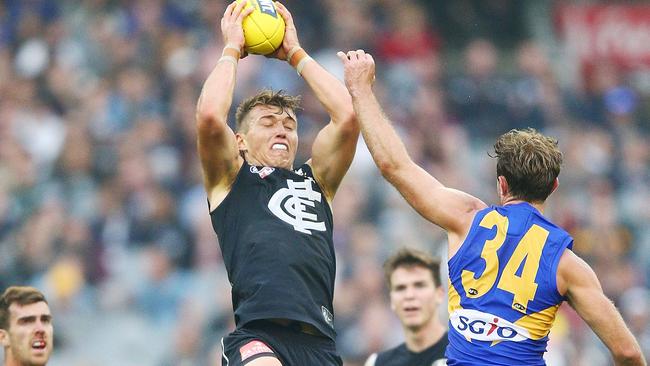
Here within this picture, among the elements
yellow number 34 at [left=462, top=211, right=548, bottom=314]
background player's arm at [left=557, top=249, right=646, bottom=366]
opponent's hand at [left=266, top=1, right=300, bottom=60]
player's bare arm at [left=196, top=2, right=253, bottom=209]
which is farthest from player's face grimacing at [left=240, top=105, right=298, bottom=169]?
background player's arm at [left=557, top=249, right=646, bottom=366]

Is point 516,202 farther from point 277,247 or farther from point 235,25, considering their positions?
point 235,25

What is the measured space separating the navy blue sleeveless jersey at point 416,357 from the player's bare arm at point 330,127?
1.90 m

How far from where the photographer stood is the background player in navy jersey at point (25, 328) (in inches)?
299

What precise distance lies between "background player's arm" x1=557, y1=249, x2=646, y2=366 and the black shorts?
1420mm

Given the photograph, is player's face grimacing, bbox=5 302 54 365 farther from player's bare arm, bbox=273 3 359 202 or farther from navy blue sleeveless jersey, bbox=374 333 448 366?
navy blue sleeveless jersey, bbox=374 333 448 366

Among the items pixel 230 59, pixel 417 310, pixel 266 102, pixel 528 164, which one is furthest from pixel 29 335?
pixel 528 164

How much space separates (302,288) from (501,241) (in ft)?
3.88

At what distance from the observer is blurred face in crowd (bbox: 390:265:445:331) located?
8.28 m

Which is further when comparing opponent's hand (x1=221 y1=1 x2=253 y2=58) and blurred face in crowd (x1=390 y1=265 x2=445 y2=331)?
blurred face in crowd (x1=390 y1=265 x2=445 y2=331)

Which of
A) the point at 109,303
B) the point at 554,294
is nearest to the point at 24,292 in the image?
the point at 554,294

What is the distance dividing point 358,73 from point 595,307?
175 cm

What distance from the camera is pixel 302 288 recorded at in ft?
20.7

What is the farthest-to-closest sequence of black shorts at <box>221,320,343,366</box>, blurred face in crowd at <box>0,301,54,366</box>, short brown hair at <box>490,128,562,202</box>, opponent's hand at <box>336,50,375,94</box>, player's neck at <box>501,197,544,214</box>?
blurred face in crowd at <box>0,301,54,366</box> → opponent's hand at <box>336,50,375,94</box> → black shorts at <box>221,320,343,366</box> → player's neck at <box>501,197,544,214</box> → short brown hair at <box>490,128,562,202</box>

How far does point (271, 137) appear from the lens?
266 inches
